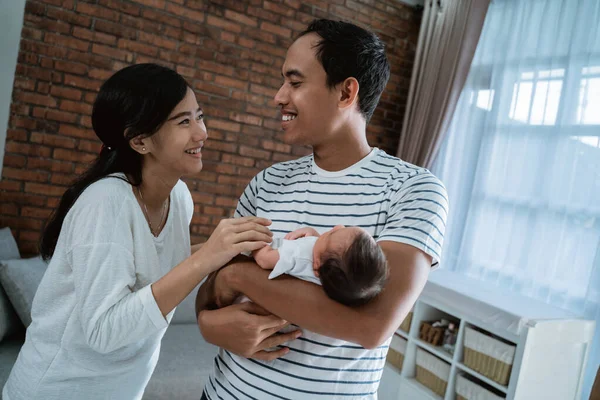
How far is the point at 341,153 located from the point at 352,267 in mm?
422

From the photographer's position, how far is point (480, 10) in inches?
149

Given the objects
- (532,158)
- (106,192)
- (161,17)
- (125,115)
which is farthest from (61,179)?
(532,158)

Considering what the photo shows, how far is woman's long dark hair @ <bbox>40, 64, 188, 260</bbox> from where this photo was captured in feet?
4.39

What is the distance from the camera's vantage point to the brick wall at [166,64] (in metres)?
3.12

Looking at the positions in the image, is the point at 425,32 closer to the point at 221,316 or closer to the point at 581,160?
the point at 581,160

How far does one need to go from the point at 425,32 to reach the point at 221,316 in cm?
402

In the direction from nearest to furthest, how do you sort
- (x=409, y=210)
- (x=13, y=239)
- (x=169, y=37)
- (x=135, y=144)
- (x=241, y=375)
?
(x=409, y=210), (x=241, y=375), (x=135, y=144), (x=13, y=239), (x=169, y=37)

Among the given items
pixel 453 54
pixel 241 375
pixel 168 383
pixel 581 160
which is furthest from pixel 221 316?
pixel 453 54

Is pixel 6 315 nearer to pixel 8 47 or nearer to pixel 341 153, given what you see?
pixel 8 47

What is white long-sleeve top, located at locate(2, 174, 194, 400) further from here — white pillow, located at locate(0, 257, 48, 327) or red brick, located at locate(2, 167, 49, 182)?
red brick, located at locate(2, 167, 49, 182)

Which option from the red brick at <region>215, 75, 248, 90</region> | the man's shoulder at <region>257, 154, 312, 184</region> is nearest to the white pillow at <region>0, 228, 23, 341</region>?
the red brick at <region>215, 75, 248, 90</region>

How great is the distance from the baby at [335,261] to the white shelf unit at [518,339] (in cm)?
174

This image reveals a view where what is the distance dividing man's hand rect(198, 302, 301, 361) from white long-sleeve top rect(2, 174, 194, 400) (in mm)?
149

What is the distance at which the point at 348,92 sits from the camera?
1237mm
